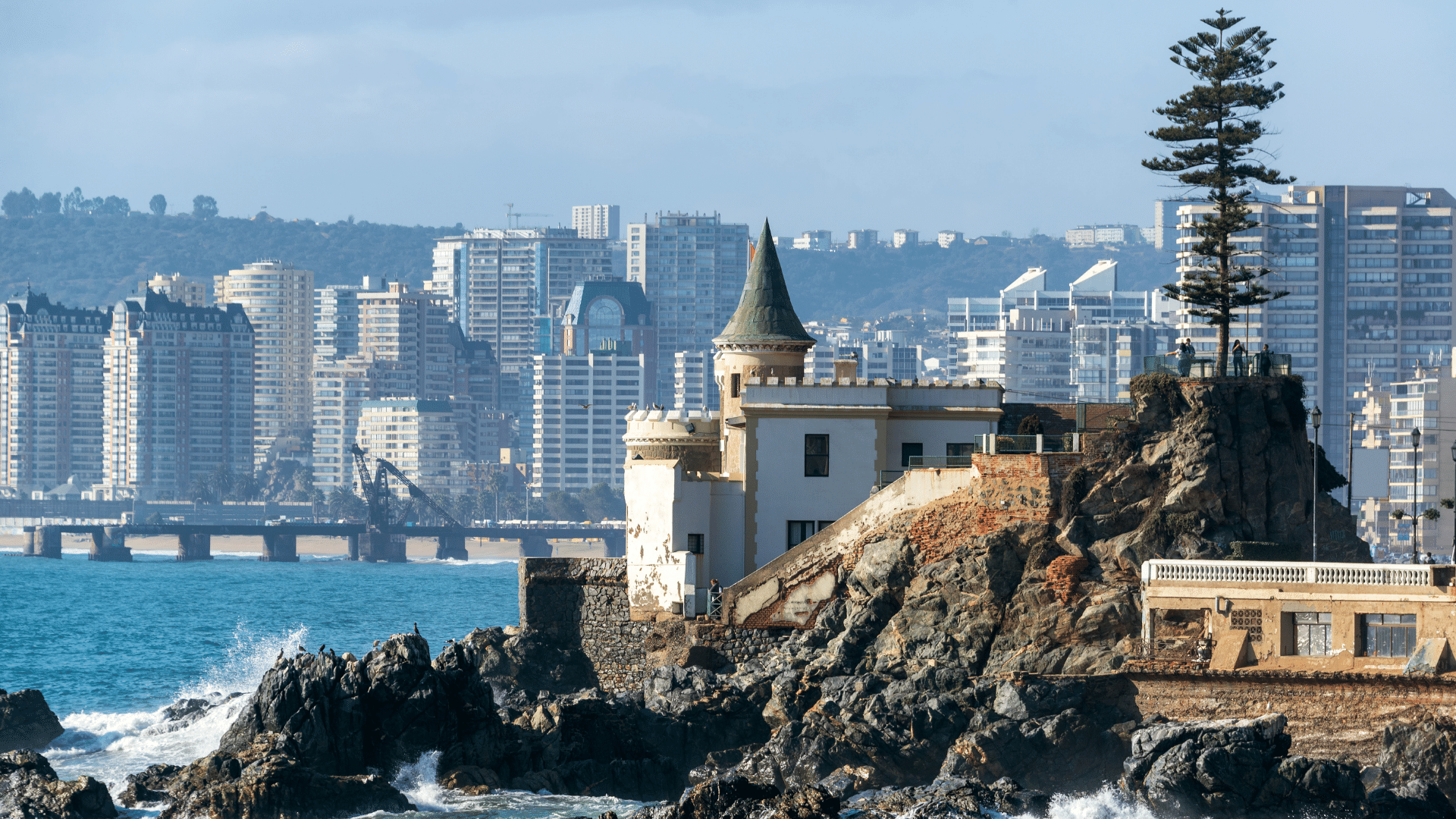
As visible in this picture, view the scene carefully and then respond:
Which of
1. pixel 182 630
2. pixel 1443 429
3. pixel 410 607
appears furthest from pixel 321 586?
pixel 1443 429

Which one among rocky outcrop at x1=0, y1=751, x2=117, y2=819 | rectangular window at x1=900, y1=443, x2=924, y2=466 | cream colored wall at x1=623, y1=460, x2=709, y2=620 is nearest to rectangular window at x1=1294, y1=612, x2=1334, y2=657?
rectangular window at x1=900, y1=443, x2=924, y2=466

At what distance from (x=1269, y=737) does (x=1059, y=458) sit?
12709 millimetres

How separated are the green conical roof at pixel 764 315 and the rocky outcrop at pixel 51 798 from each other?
26058 mm

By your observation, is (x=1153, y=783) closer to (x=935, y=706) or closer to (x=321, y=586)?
(x=935, y=706)

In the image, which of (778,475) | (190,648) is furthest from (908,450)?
(190,648)

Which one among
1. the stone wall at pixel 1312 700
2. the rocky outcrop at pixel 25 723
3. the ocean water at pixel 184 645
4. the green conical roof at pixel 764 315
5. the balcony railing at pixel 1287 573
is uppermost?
the green conical roof at pixel 764 315

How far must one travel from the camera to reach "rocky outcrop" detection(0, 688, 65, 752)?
65438mm

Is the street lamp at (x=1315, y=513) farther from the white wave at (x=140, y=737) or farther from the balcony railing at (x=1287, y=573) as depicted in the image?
the white wave at (x=140, y=737)

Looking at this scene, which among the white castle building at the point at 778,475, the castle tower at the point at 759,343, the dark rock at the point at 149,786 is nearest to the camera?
the dark rock at the point at 149,786

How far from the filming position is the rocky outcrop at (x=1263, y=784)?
153ft

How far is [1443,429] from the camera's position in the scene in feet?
581

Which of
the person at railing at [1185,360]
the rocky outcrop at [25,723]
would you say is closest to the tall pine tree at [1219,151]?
the person at railing at [1185,360]

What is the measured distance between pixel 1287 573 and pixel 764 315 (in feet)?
70.6

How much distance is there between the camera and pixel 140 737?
6794 cm
